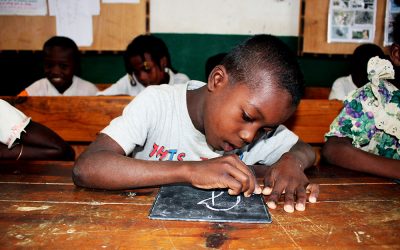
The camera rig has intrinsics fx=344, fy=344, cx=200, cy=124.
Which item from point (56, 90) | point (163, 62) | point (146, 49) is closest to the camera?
point (146, 49)

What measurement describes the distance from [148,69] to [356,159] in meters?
2.10

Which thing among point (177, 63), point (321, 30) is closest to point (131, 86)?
point (177, 63)

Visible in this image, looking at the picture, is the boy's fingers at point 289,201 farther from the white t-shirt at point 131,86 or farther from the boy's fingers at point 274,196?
the white t-shirt at point 131,86

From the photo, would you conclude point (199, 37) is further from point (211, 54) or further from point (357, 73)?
point (357, 73)

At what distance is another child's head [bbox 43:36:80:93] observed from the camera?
3.27 m

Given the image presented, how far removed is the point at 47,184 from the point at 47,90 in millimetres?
2581

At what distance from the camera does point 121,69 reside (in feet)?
13.3

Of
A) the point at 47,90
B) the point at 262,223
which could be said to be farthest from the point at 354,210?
the point at 47,90

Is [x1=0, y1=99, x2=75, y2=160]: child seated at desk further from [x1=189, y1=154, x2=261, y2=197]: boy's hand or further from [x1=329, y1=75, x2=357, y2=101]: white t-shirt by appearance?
[x1=329, y1=75, x2=357, y2=101]: white t-shirt

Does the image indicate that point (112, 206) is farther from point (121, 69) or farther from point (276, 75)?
point (121, 69)

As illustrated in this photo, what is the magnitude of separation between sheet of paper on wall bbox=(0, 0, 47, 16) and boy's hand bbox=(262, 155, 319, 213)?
369cm

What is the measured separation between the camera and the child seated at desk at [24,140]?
4.78ft

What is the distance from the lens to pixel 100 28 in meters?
3.92

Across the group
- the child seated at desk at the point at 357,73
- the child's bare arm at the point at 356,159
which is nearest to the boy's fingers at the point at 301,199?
the child's bare arm at the point at 356,159
